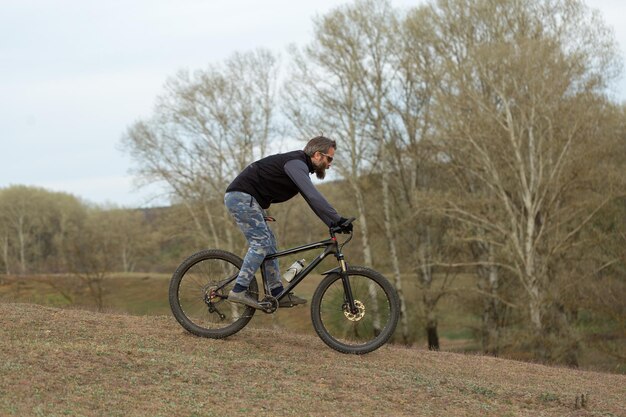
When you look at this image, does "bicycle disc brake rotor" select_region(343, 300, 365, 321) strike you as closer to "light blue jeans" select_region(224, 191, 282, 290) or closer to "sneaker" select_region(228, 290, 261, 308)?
"sneaker" select_region(228, 290, 261, 308)

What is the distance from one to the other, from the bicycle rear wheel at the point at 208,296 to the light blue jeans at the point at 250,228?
316mm

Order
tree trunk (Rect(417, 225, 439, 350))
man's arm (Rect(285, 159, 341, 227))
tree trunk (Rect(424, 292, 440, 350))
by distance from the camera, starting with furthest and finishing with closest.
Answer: tree trunk (Rect(417, 225, 439, 350)), tree trunk (Rect(424, 292, 440, 350)), man's arm (Rect(285, 159, 341, 227))

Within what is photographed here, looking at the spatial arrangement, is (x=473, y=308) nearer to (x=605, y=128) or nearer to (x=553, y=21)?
(x=605, y=128)

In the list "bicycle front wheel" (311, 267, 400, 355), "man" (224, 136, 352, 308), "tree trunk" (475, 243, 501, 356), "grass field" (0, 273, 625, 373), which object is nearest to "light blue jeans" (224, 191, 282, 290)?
"man" (224, 136, 352, 308)

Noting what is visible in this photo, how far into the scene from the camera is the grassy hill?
19.3 feet

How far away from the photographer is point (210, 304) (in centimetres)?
810

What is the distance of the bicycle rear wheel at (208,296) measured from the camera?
8.12 m

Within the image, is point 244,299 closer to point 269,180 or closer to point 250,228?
point 250,228

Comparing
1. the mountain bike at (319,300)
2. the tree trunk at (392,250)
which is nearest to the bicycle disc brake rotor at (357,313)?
the mountain bike at (319,300)

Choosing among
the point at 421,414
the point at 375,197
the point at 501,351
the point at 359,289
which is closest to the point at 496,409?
the point at 421,414

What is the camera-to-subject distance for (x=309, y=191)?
7.43 m

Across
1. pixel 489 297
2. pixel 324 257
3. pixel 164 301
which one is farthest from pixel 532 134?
pixel 164 301

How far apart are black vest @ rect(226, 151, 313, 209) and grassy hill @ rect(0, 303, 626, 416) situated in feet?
5.36

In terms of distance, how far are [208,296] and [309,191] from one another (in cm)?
171
